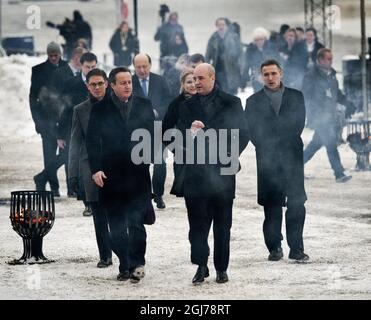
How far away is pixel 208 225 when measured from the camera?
12.8m

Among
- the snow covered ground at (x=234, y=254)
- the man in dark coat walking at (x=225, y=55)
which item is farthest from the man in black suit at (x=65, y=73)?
the man in dark coat walking at (x=225, y=55)

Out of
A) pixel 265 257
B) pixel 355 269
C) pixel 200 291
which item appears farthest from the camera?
pixel 265 257

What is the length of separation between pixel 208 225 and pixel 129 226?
70 cm

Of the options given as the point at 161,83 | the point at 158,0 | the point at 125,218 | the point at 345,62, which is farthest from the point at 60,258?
the point at 158,0

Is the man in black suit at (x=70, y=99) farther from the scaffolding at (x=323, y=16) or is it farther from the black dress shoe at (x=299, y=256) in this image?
the scaffolding at (x=323, y=16)

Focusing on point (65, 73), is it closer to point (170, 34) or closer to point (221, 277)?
point (221, 277)

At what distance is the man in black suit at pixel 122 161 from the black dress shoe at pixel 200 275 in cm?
52

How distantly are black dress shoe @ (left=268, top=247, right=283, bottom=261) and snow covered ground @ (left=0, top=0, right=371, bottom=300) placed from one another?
9 centimetres

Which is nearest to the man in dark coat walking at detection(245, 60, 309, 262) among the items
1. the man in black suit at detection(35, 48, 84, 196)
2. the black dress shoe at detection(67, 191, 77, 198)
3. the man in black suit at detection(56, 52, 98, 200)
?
the man in black suit at detection(56, 52, 98, 200)

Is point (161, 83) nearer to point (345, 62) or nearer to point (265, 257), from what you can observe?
point (265, 257)

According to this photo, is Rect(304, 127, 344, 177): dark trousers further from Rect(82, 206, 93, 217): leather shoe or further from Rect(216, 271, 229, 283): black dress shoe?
Rect(216, 271, 229, 283): black dress shoe

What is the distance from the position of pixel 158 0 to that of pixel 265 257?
→ 127 ft

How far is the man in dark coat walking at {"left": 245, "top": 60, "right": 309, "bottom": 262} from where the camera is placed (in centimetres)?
1392

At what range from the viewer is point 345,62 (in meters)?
32.7
